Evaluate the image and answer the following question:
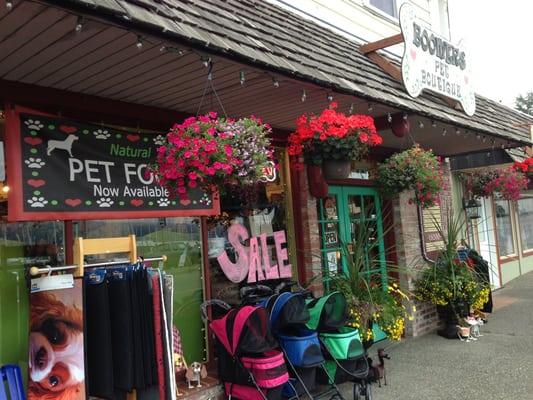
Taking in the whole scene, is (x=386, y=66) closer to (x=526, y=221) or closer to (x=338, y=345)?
(x=338, y=345)

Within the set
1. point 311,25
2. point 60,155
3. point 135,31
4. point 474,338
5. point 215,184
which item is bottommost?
point 474,338

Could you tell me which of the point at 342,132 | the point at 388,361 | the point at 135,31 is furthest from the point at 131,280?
the point at 388,361

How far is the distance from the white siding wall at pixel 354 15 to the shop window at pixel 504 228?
18.5 feet

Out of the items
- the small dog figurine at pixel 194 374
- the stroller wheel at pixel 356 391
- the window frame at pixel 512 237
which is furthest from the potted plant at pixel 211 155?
the window frame at pixel 512 237

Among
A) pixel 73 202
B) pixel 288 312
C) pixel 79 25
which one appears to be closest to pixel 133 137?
pixel 73 202

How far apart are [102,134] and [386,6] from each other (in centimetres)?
605

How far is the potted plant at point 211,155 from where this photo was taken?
3057 millimetres

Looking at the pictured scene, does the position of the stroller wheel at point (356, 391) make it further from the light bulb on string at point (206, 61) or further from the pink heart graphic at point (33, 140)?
the pink heart graphic at point (33, 140)

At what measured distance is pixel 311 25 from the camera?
5.94 m

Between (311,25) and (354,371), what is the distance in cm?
409

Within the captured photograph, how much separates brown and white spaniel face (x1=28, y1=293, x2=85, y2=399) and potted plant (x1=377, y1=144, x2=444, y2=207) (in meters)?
4.48

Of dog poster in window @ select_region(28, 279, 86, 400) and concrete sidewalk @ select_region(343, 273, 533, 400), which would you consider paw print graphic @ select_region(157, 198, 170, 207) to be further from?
concrete sidewalk @ select_region(343, 273, 533, 400)

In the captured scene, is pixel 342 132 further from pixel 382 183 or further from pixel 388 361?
pixel 388 361

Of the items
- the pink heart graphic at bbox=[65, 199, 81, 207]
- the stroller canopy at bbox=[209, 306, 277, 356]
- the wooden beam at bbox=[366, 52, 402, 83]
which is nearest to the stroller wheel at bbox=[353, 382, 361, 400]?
the stroller canopy at bbox=[209, 306, 277, 356]
